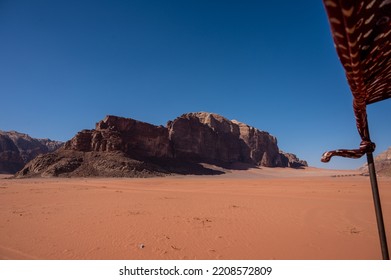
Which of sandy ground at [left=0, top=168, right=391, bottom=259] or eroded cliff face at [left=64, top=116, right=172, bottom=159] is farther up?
eroded cliff face at [left=64, top=116, right=172, bottom=159]

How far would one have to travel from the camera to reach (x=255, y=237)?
6500 mm

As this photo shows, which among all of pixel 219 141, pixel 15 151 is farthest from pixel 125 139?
pixel 15 151

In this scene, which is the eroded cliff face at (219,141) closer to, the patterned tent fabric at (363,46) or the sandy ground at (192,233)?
the sandy ground at (192,233)

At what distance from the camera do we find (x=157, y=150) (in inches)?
3002

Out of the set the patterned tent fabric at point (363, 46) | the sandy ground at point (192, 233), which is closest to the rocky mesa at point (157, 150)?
the sandy ground at point (192, 233)

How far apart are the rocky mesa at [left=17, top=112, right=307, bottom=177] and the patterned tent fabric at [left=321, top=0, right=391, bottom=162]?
51.5m

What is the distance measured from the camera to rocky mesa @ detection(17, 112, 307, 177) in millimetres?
53312

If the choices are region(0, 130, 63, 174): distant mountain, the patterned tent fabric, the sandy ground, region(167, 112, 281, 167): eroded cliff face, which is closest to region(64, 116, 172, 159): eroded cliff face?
region(167, 112, 281, 167): eroded cliff face

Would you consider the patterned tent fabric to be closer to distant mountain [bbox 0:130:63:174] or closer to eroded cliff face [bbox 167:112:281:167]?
eroded cliff face [bbox 167:112:281:167]

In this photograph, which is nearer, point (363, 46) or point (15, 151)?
point (363, 46)

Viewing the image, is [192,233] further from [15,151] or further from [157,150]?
[15,151]

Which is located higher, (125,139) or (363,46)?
(125,139)

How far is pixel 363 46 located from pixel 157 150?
249 feet

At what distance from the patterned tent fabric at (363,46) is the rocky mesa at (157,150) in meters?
51.5
